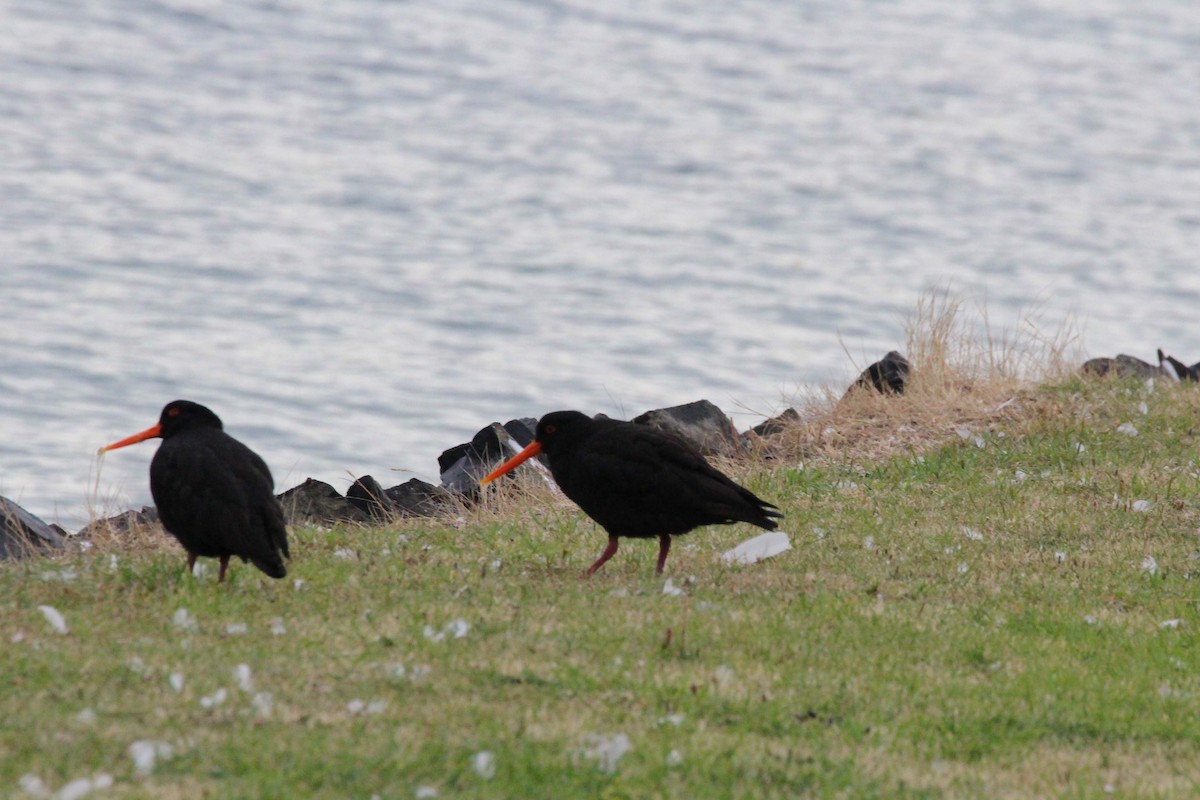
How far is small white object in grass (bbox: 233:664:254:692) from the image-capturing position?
6144 millimetres

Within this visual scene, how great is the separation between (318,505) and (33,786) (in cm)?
713

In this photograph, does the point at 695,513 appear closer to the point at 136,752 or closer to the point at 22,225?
the point at 136,752

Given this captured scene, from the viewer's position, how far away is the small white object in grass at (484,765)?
5438 millimetres

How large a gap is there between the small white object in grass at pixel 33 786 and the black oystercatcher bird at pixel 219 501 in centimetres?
257

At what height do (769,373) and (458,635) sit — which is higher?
(458,635)

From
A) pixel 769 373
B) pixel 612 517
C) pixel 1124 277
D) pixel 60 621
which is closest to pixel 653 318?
pixel 769 373

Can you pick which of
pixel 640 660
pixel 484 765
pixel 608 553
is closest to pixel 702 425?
pixel 608 553

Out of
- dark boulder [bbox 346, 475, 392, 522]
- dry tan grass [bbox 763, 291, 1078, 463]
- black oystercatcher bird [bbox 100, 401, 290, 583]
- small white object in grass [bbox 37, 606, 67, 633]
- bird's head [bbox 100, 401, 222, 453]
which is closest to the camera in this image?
small white object in grass [bbox 37, 606, 67, 633]

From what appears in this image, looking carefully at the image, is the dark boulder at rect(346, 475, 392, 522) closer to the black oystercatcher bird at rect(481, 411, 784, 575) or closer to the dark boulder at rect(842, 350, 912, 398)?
the black oystercatcher bird at rect(481, 411, 784, 575)

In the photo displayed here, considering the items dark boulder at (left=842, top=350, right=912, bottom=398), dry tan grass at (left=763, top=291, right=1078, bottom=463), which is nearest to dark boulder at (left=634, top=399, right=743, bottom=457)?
dry tan grass at (left=763, top=291, right=1078, bottom=463)

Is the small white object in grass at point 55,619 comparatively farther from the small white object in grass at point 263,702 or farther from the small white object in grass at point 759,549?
the small white object in grass at point 759,549

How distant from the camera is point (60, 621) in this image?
277 inches

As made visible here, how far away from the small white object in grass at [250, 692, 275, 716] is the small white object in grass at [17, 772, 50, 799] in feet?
3.31

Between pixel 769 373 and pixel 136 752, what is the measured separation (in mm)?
19185
